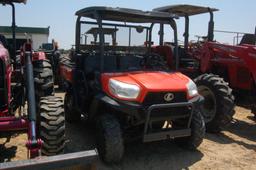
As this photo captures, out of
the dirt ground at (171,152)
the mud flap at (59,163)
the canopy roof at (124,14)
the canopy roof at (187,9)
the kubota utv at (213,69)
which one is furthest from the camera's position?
the canopy roof at (187,9)

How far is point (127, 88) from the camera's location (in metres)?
4.88

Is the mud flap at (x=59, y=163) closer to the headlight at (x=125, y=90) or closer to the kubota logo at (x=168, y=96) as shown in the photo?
the headlight at (x=125, y=90)

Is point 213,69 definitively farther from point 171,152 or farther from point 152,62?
point 171,152

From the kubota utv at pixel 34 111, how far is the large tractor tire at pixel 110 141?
61 cm

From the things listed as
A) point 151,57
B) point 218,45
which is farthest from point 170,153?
point 218,45

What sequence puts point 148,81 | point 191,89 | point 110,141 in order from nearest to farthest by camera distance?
point 110,141 → point 148,81 → point 191,89

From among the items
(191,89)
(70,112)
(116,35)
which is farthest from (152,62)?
(70,112)

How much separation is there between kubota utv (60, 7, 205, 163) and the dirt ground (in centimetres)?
26

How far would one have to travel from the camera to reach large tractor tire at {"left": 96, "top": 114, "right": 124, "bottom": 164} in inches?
190

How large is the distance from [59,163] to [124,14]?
3307 mm

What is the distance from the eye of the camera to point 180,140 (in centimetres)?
581

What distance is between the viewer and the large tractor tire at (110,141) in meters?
4.82

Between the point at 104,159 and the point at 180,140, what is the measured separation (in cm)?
146

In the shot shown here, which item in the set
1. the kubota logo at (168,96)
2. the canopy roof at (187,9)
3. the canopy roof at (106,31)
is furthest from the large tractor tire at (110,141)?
the canopy roof at (187,9)
